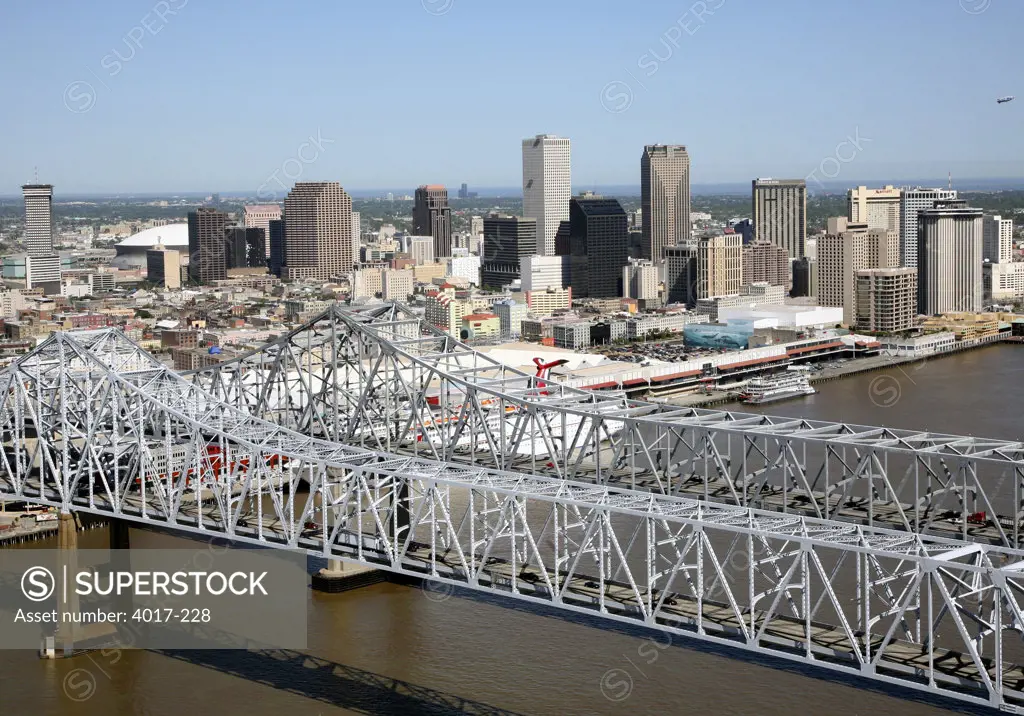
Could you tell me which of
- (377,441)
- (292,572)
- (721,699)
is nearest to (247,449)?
(292,572)

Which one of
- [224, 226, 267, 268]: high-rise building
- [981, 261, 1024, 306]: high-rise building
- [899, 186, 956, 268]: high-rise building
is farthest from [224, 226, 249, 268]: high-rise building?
[981, 261, 1024, 306]: high-rise building

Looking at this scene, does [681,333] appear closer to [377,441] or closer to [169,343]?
[169,343]

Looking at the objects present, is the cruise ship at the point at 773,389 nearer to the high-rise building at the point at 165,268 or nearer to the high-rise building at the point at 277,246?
the high-rise building at the point at 165,268

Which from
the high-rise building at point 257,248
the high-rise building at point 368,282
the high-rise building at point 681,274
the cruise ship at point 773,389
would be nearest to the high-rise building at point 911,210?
the high-rise building at point 681,274

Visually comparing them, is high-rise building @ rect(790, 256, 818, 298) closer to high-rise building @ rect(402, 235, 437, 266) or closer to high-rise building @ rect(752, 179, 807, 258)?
high-rise building @ rect(752, 179, 807, 258)

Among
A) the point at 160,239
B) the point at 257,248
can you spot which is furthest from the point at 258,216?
the point at 257,248

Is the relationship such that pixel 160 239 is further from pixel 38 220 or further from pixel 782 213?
pixel 782 213
